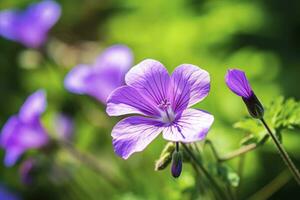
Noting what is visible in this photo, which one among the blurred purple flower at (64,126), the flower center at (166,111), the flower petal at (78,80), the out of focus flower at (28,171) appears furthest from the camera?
the blurred purple flower at (64,126)

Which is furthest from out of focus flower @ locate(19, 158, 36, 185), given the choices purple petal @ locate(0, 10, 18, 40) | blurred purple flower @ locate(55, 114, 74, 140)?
purple petal @ locate(0, 10, 18, 40)

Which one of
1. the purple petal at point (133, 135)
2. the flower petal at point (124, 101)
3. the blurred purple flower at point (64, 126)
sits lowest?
the blurred purple flower at point (64, 126)

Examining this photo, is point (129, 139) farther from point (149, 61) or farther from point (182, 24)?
point (182, 24)

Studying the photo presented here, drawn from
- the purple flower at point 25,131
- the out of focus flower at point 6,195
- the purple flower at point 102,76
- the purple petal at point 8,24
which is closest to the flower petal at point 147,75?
the purple flower at point 25,131

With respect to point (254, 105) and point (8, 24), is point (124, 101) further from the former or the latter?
point (8, 24)

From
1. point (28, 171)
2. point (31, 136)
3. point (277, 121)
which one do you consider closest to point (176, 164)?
point (277, 121)

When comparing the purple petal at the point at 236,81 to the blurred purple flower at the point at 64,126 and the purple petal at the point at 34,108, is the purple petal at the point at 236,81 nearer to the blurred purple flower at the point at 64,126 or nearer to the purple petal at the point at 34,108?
the purple petal at the point at 34,108

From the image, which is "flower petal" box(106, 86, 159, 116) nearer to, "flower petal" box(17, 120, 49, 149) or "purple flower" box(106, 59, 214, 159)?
"purple flower" box(106, 59, 214, 159)
